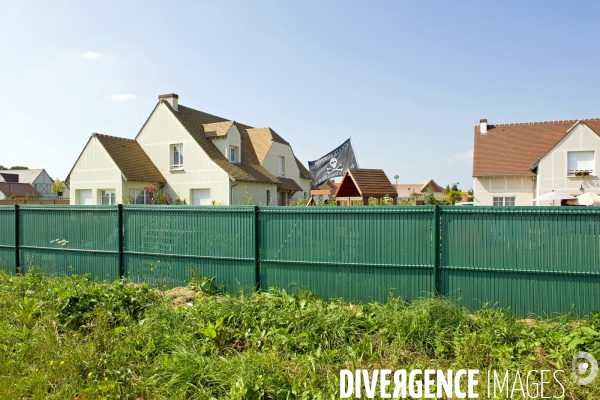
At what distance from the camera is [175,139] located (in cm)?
2477

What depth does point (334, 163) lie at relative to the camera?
1244 inches

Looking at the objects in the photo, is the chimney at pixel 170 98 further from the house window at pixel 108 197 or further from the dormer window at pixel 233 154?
the house window at pixel 108 197

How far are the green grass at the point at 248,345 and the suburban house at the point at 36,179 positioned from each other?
77955mm

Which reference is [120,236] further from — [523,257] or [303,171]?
[303,171]

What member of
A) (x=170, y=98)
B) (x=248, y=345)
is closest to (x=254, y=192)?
(x=170, y=98)

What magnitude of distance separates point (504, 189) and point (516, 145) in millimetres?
3171

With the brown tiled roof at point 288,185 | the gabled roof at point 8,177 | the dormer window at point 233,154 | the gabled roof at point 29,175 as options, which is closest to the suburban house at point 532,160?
the brown tiled roof at point 288,185

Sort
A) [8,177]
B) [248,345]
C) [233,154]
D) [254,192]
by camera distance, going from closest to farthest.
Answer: [248,345] < [254,192] < [233,154] < [8,177]

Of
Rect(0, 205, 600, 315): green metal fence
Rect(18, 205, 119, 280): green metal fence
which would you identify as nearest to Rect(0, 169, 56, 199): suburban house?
Rect(18, 205, 119, 280): green metal fence

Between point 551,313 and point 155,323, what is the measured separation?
5606 mm

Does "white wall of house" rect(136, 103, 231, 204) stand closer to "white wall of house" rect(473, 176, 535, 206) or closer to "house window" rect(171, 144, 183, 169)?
"house window" rect(171, 144, 183, 169)

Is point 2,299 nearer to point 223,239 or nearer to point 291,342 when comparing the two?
point 223,239

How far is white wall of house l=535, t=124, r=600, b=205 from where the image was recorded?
22.8 m

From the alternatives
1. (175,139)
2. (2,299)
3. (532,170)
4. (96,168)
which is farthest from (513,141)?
(2,299)
